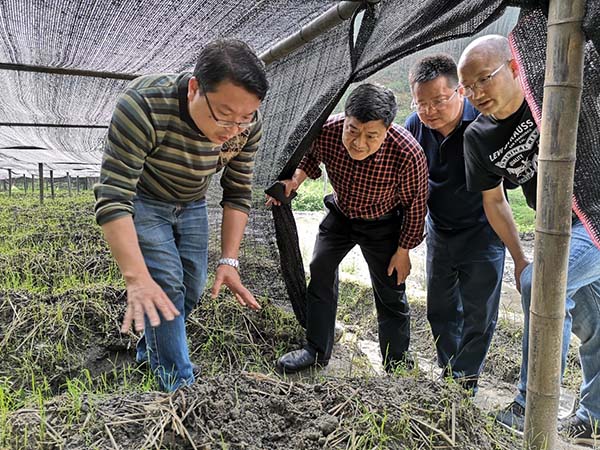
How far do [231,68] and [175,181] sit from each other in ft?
1.75

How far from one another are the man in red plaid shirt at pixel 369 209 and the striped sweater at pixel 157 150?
49 centimetres

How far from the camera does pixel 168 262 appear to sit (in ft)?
5.64

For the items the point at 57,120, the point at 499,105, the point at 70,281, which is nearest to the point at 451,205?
the point at 499,105

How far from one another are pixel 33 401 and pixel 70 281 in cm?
176

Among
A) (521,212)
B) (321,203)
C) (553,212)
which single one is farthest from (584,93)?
(321,203)

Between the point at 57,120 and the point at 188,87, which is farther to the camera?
the point at 57,120

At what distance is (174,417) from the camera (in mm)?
1272

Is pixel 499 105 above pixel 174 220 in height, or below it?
above

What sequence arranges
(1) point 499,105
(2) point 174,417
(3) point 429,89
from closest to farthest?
(2) point 174,417
(1) point 499,105
(3) point 429,89

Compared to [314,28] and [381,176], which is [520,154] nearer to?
[381,176]

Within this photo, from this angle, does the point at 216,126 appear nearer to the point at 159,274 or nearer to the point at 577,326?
the point at 159,274

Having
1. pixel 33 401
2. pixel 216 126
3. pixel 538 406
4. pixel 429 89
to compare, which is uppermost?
pixel 429 89

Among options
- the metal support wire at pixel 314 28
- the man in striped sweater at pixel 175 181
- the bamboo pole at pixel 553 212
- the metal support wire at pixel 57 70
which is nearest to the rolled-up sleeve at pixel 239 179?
the man in striped sweater at pixel 175 181

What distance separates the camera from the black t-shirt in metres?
1.71
